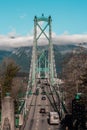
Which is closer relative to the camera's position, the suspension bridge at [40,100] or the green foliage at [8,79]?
the suspension bridge at [40,100]

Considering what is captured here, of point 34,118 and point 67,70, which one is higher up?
point 67,70

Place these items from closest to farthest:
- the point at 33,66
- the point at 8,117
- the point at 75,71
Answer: the point at 8,117 → the point at 75,71 → the point at 33,66

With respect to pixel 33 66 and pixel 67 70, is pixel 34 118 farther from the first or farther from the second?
pixel 33 66

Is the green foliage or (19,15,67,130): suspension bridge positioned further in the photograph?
the green foliage

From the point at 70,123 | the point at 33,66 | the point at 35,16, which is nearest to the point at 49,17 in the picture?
the point at 35,16

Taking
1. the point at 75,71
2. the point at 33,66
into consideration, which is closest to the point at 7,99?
the point at 75,71

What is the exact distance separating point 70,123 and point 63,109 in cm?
2858

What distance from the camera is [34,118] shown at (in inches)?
3243

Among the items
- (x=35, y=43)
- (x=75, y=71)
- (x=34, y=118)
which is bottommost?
(x=34, y=118)

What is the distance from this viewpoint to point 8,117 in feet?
167

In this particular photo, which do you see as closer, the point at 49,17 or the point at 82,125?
the point at 82,125

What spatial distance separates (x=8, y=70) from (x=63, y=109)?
4018 centimetres

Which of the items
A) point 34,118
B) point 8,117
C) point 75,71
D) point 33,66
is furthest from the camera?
point 33,66

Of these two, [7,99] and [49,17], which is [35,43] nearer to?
[49,17]
